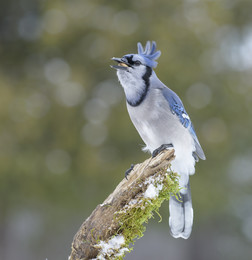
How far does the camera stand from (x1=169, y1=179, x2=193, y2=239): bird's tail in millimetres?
2662

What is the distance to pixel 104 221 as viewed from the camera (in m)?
2.22

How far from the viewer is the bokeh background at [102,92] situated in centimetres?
688

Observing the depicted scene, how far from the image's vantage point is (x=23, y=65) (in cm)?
793

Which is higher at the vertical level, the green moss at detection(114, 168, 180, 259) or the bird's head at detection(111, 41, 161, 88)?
the bird's head at detection(111, 41, 161, 88)

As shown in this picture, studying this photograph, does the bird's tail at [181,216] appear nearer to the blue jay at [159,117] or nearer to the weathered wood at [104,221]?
the blue jay at [159,117]

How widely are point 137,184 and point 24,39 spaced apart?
623 centimetres

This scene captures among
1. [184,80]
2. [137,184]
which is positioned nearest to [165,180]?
[137,184]

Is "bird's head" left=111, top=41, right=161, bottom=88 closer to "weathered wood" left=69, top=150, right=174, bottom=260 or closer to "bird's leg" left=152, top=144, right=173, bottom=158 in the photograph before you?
"bird's leg" left=152, top=144, right=173, bottom=158

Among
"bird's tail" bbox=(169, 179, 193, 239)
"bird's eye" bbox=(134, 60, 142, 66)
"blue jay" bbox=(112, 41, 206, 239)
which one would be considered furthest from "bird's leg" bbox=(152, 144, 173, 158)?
"bird's eye" bbox=(134, 60, 142, 66)

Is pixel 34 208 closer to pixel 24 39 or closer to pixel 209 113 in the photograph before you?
pixel 24 39

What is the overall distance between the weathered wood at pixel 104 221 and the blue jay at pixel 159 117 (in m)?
0.41

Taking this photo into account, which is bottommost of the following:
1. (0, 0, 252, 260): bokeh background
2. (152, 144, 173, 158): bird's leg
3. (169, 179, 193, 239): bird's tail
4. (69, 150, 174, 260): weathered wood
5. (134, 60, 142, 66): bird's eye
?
(69, 150, 174, 260): weathered wood

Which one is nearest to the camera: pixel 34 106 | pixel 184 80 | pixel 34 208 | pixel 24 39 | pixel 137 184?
pixel 137 184

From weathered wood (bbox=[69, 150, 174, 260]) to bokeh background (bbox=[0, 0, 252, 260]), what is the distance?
4.37 metres
